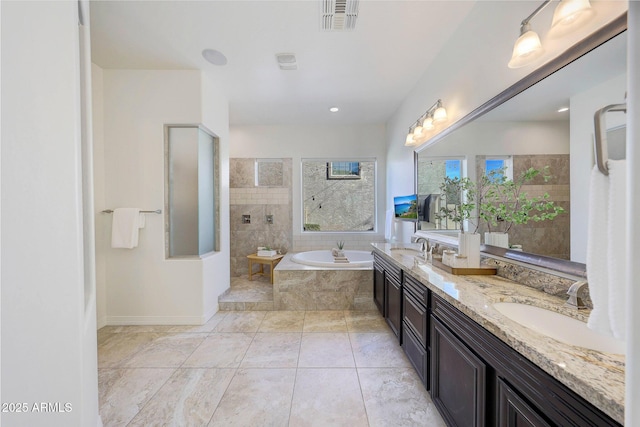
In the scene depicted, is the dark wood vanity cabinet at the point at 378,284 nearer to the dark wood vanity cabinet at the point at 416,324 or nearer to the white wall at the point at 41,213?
the dark wood vanity cabinet at the point at 416,324

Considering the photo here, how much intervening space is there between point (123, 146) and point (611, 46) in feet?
12.1

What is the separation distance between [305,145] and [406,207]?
7.20 ft

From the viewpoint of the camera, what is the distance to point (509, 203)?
60.7 inches

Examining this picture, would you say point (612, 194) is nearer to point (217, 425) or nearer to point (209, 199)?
point (217, 425)

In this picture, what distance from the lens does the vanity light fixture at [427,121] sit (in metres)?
2.29

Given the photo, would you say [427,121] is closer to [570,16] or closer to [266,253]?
[570,16]

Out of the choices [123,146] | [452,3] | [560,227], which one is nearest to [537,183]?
[560,227]

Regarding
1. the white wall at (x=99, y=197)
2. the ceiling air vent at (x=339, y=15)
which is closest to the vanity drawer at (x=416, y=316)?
the ceiling air vent at (x=339, y=15)

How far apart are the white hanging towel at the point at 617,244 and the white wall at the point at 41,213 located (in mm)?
1512

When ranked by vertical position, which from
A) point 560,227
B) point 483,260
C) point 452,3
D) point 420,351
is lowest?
point 420,351

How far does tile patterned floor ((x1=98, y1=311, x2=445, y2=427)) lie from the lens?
156 centimetres

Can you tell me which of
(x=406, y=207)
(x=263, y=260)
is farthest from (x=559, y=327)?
(x=263, y=260)

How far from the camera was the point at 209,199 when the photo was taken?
3131 millimetres

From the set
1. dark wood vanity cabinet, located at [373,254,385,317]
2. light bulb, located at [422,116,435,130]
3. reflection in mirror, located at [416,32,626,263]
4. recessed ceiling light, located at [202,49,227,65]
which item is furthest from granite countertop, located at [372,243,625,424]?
recessed ceiling light, located at [202,49,227,65]
